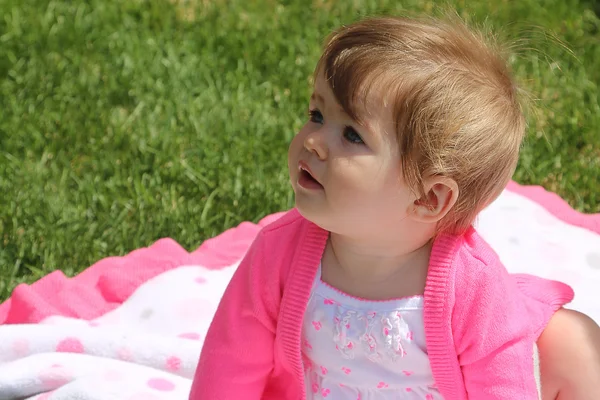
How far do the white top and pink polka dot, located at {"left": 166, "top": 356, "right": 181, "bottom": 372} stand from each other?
50 centimetres

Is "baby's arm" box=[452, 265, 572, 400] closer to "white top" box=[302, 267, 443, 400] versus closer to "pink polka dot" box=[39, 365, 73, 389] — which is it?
"white top" box=[302, 267, 443, 400]

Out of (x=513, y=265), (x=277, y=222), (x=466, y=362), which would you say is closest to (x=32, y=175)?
(x=277, y=222)

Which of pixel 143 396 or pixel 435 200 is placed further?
pixel 143 396

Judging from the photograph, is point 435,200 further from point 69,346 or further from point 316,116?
point 69,346

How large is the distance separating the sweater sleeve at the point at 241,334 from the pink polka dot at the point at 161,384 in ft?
1.10

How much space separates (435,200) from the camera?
1739 millimetres

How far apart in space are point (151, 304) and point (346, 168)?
1072 millimetres

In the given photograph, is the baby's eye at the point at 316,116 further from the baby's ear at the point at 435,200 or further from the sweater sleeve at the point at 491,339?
the sweater sleeve at the point at 491,339

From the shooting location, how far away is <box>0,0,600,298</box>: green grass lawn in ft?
9.34

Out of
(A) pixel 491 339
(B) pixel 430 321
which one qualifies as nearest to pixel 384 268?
(B) pixel 430 321

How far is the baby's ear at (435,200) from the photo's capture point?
5.56 ft

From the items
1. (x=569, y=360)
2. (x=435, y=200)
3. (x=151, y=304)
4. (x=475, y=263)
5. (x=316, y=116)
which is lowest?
(x=151, y=304)

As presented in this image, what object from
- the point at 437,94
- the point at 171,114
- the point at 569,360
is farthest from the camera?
the point at 171,114

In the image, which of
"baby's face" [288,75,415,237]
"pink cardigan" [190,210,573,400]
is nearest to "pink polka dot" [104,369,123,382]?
"pink cardigan" [190,210,573,400]
